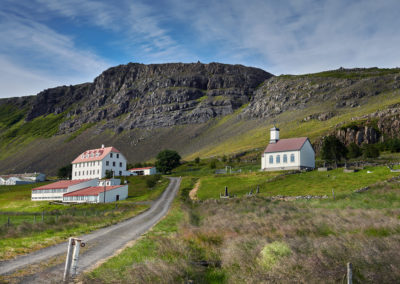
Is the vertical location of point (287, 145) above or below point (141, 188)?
above

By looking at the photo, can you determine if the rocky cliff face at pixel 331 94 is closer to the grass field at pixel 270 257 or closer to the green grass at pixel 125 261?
the grass field at pixel 270 257

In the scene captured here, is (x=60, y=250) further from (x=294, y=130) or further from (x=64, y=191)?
(x=294, y=130)

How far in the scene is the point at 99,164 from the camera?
104m

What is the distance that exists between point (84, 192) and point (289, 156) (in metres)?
48.0

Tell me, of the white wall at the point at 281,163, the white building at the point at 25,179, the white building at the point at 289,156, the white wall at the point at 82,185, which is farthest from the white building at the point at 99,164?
the white building at the point at 289,156

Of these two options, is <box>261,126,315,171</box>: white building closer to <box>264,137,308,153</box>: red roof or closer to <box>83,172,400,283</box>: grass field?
<box>264,137,308,153</box>: red roof

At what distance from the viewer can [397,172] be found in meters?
46.9

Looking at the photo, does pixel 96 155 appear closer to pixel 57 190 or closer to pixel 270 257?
pixel 57 190

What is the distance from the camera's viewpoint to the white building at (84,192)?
70125mm

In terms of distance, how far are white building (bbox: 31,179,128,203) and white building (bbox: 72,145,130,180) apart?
51.8ft

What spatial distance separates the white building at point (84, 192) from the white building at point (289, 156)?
33648mm

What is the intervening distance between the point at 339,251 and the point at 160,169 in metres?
101

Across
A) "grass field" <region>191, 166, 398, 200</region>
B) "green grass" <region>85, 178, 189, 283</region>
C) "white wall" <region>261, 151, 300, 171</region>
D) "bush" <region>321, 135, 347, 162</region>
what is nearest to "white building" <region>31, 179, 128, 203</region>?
"grass field" <region>191, 166, 398, 200</region>

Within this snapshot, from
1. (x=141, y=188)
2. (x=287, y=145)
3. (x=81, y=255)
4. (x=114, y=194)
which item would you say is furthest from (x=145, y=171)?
(x=81, y=255)
